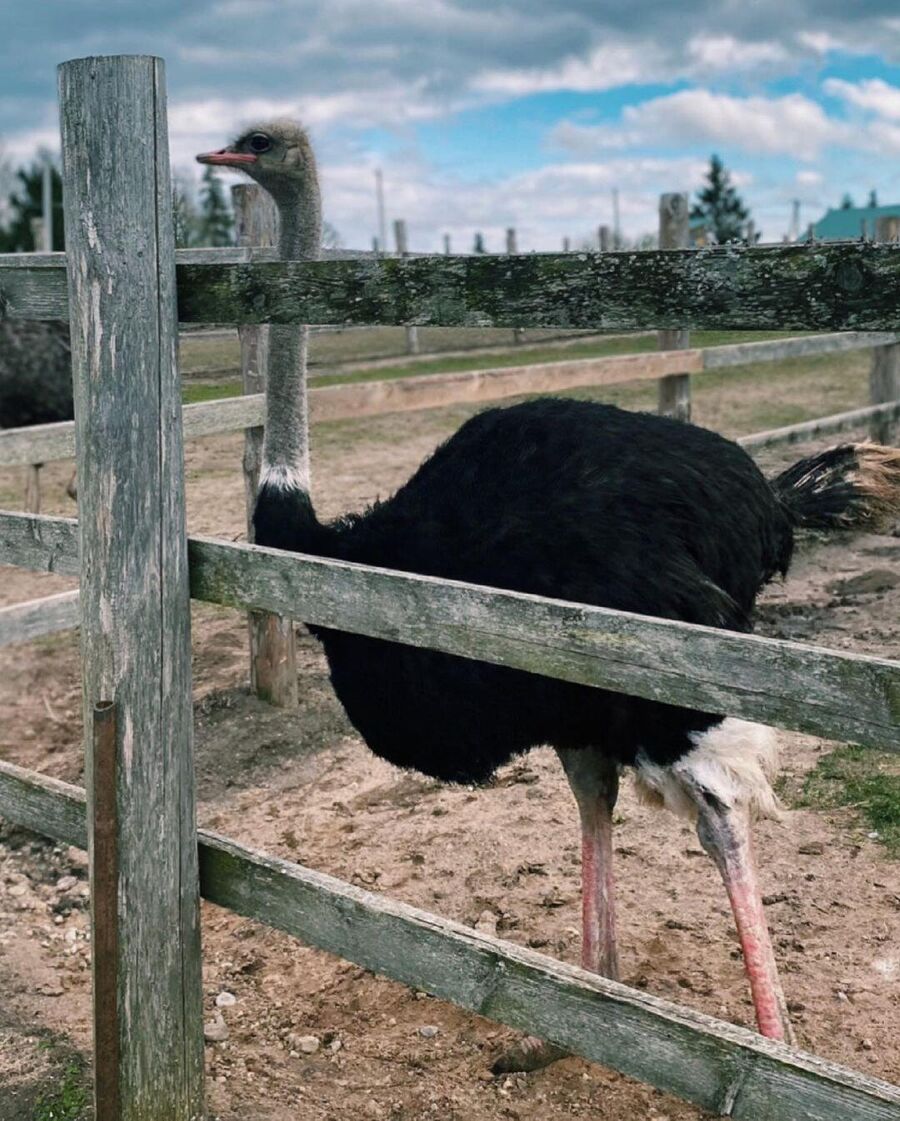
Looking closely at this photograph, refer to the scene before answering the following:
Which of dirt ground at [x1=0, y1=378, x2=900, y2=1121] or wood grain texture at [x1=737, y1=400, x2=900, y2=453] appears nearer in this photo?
dirt ground at [x1=0, y1=378, x2=900, y2=1121]

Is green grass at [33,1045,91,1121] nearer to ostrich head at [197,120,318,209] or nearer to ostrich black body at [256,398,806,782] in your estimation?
ostrich black body at [256,398,806,782]

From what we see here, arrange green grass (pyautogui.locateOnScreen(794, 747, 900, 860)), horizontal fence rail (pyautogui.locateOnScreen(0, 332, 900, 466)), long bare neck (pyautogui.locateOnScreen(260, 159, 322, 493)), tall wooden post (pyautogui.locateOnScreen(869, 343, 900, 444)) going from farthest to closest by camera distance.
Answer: tall wooden post (pyautogui.locateOnScreen(869, 343, 900, 444))
horizontal fence rail (pyautogui.locateOnScreen(0, 332, 900, 466))
green grass (pyautogui.locateOnScreen(794, 747, 900, 860))
long bare neck (pyautogui.locateOnScreen(260, 159, 322, 493))

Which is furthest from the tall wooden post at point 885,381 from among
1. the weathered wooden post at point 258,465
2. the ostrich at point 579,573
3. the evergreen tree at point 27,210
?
the evergreen tree at point 27,210

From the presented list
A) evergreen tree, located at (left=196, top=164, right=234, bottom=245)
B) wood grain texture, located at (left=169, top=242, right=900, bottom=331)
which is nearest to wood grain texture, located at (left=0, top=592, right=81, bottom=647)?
wood grain texture, located at (left=169, top=242, right=900, bottom=331)

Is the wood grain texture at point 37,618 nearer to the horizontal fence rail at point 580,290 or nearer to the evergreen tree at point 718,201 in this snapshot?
the horizontal fence rail at point 580,290

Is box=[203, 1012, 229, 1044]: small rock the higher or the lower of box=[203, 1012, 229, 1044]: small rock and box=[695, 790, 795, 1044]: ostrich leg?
the lower

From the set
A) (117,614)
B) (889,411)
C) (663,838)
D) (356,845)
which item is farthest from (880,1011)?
(889,411)

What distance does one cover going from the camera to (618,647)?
1.84 m

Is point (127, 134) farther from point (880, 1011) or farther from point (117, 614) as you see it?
point (880, 1011)

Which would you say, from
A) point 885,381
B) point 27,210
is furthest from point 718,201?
point 885,381

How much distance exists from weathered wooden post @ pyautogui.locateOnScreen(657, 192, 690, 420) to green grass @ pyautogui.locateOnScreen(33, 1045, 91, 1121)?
4.77 m

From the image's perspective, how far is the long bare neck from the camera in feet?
10.8

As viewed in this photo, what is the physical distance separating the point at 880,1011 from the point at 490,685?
134 centimetres

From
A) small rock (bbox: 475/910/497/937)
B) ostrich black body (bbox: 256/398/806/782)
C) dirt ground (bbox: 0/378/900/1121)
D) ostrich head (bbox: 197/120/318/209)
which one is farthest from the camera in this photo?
small rock (bbox: 475/910/497/937)
